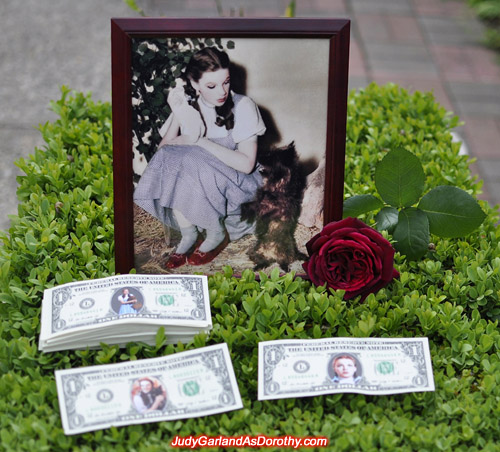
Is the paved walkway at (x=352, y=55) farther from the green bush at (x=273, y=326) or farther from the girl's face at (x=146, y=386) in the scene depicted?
the girl's face at (x=146, y=386)

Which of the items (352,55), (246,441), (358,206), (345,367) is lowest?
(246,441)

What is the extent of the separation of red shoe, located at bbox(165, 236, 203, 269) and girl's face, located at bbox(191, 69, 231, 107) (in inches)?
10.9

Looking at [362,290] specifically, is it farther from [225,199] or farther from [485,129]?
[485,129]

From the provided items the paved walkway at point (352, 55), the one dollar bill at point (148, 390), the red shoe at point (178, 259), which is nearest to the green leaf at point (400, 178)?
the red shoe at point (178, 259)

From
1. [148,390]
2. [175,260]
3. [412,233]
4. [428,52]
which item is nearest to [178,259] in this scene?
[175,260]

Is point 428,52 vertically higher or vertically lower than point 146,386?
higher

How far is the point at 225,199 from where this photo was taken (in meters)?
1.44

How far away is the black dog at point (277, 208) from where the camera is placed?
143 centimetres

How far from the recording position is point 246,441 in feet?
3.67

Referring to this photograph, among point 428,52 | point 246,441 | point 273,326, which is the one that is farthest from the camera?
A: point 428,52

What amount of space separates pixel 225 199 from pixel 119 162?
0.21 meters

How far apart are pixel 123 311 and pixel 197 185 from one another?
0.29 metres

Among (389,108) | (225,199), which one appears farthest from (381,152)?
(225,199)

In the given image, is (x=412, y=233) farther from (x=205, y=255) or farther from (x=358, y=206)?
(x=205, y=255)
